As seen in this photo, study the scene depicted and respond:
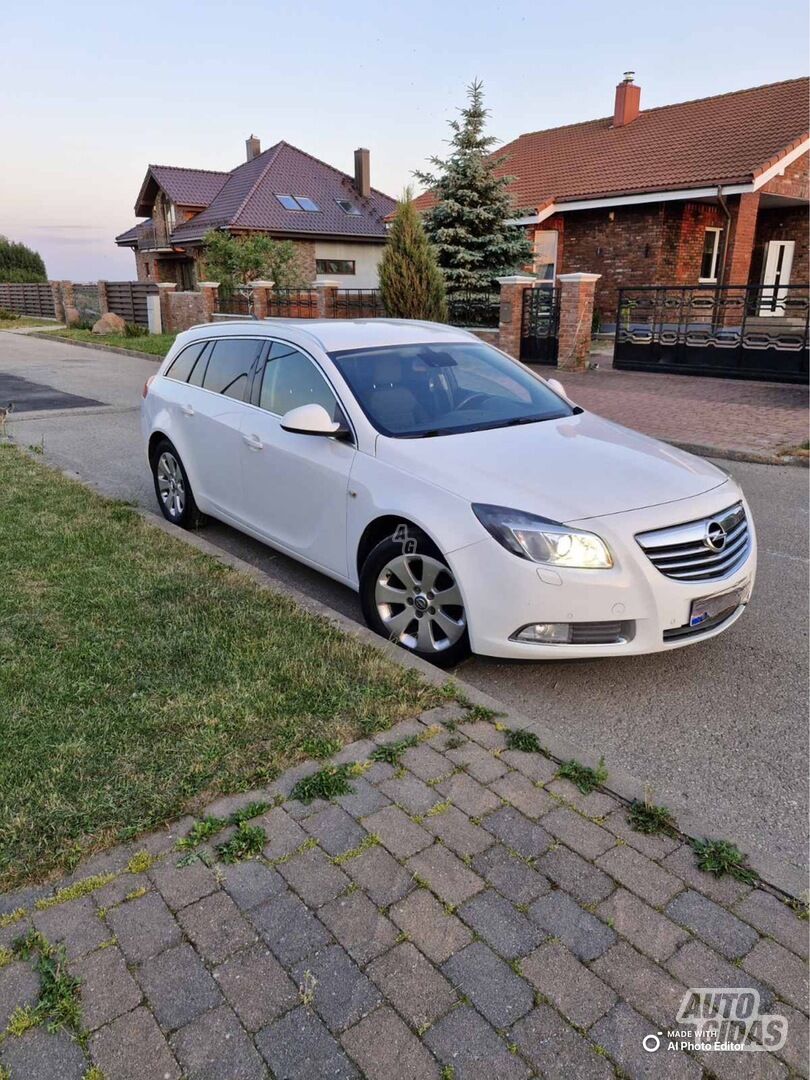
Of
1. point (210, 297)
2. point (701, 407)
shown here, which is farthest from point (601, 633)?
point (210, 297)

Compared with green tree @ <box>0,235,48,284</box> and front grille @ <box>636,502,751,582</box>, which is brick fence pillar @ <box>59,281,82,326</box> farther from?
front grille @ <box>636,502,751,582</box>

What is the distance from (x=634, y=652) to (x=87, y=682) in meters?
2.43

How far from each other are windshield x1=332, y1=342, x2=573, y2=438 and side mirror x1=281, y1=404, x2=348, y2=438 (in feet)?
0.67

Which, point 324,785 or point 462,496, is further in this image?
point 462,496

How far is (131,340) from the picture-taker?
25.1 meters

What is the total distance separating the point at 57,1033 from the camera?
6.49 feet

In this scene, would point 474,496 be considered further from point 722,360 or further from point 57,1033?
point 722,360

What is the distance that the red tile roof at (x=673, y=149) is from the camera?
66.1 ft

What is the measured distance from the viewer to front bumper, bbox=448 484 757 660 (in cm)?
352

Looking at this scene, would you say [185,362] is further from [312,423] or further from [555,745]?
[555,745]

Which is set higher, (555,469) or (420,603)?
(555,469)

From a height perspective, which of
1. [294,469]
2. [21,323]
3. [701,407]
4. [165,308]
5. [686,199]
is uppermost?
[686,199]

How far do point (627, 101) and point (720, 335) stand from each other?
48.7 feet

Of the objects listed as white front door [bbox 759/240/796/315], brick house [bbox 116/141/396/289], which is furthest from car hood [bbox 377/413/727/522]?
brick house [bbox 116/141/396/289]
